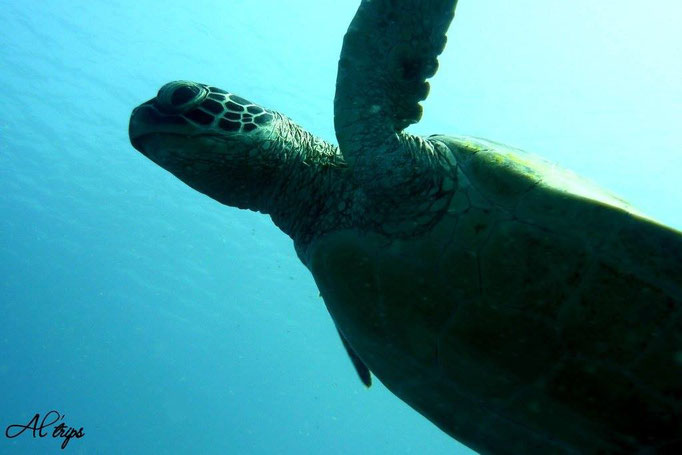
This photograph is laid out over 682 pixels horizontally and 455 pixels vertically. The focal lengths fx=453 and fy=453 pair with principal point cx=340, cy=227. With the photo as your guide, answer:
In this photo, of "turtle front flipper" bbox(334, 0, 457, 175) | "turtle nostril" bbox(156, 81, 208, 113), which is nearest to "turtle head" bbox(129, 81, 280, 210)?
"turtle nostril" bbox(156, 81, 208, 113)

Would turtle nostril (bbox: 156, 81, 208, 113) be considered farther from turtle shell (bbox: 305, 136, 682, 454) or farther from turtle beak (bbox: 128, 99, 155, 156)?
turtle shell (bbox: 305, 136, 682, 454)

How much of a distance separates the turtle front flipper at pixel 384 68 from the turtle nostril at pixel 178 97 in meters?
0.96

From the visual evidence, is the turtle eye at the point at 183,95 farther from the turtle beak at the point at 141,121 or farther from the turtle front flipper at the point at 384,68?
the turtle front flipper at the point at 384,68

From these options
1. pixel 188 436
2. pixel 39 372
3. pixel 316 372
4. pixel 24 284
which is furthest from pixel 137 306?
pixel 39 372

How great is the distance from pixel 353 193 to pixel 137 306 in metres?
48.3

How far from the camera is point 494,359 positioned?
2248mm

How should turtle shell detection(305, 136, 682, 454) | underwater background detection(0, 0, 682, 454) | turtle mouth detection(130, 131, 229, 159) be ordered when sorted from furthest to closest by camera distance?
underwater background detection(0, 0, 682, 454)
turtle mouth detection(130, 131, 229, 159)
turtle shell detection(305, 136, 682, 454)

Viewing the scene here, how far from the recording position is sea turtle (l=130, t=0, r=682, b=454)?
6.63 feet

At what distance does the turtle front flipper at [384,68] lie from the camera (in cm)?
243

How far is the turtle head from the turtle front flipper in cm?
65

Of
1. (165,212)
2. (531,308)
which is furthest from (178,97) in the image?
(165,212)

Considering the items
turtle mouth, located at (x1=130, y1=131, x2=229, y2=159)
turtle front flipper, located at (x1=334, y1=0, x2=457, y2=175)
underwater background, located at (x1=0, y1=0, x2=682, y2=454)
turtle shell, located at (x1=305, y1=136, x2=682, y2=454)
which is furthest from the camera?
underwater background, located at (x1=0, y1=0, x2=682, y2=454)

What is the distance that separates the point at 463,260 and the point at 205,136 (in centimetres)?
172

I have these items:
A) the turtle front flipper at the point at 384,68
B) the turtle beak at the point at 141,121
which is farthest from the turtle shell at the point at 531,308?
the turtle beak at the point at 141,121
